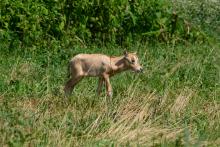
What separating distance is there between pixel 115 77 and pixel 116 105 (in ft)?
7.54

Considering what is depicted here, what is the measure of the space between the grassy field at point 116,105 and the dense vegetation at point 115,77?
14 millimetres

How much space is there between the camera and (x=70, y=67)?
10.1m

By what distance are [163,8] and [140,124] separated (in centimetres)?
704

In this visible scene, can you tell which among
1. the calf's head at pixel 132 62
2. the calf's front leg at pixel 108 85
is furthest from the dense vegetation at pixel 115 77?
the calf's head at pixel 132 62

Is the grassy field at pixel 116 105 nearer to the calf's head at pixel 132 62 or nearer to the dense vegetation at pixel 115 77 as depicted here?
the dense vegetation at pixel 115 77

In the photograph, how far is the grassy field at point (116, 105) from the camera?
8031 mm

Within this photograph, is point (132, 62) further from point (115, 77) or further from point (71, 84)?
point (115, 77)

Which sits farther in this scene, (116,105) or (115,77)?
(115,77)

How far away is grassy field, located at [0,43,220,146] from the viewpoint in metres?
8.03

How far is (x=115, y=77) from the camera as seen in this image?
1139 centimetres

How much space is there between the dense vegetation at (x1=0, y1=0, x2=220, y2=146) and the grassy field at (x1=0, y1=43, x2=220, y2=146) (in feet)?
0.05

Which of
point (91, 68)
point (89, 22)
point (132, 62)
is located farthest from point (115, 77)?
point (89, 22)

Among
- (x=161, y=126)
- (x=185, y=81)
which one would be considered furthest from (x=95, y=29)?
(x=161, y=126)

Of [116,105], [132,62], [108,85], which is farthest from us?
[132,62]
